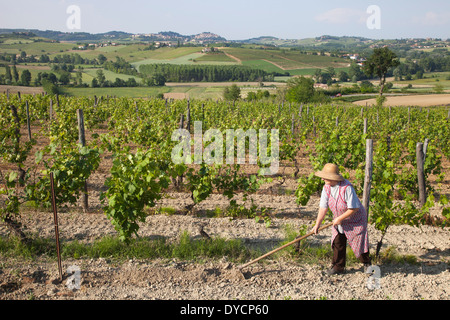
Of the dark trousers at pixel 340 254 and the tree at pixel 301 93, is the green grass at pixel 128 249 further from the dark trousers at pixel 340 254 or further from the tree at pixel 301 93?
the tree at pixel 301 93

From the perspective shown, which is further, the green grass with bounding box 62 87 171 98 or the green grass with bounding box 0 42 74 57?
the green grass with bounding box 0 42 74 57

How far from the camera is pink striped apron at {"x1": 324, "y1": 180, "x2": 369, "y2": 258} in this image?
4.04 metres

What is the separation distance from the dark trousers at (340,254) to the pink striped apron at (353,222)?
10cm

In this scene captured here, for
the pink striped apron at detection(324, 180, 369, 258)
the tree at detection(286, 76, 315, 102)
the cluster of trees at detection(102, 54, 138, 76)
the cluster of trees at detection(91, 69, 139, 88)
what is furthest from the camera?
the cluster of trees at detection(102, 54, 138, 76)

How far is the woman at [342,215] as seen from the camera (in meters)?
3.97

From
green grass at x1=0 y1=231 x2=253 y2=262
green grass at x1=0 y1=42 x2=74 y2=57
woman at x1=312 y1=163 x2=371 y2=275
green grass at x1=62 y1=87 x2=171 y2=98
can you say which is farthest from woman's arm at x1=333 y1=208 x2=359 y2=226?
green grass at x1=0 y1=42 x2=74 y2=57

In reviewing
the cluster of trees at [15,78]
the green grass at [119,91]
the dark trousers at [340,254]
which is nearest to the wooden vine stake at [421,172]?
the dark trousers at [340,254]

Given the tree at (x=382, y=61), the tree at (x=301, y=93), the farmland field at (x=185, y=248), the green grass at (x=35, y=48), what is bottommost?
the farmland field at (x=185, y=248)

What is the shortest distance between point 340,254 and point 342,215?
0.65 metres

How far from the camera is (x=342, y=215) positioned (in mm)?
3967

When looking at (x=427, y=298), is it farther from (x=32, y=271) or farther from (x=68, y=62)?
(x=68, y=62)

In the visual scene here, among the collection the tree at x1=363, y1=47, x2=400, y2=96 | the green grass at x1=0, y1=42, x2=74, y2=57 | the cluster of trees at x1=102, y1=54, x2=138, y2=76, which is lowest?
the tree at x1=363, y1=47, x2=400, y2=96

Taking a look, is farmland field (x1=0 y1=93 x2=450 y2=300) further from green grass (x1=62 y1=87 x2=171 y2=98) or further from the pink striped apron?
green grass (x1=62 y1=87 x2=171 y2=98)

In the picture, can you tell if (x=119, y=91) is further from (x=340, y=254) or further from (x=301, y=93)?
(x=340, y=254)
